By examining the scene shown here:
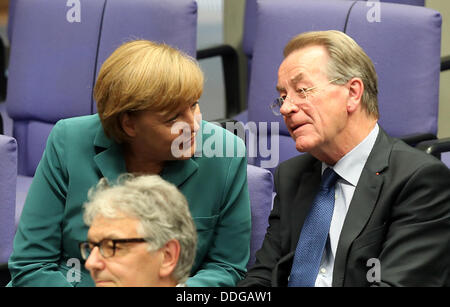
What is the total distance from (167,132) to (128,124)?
0.07 meters

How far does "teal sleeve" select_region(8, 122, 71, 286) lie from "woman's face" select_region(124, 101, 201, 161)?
150 mm

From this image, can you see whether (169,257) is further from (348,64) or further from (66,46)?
(66,46)

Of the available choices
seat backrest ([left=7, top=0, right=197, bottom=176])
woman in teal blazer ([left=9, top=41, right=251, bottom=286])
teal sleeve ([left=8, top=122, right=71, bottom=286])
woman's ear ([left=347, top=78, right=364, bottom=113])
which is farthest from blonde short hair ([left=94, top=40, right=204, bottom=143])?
seat backrest ([left=7, top=0, right=197, bottom=176])

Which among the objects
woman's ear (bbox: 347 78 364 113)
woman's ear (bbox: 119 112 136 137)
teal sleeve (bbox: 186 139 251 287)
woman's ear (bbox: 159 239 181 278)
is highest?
woman's ear (bbox: 347 78 364 113)

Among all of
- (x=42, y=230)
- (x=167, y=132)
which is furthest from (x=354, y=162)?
(x=42, y=230)

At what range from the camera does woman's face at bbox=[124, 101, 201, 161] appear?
137 centimetres

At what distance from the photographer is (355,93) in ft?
4.60

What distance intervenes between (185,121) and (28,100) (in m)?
0.89

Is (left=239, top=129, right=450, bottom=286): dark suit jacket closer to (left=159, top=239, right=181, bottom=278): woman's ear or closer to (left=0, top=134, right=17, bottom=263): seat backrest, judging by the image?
(left=159, top=239, right=181, bottom=278): woman's ear

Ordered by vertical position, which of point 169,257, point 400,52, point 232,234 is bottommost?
point 232,234

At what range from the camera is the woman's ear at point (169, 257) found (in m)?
1.08

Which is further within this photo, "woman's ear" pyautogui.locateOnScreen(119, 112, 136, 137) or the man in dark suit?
"woman's ear" pyautogui.locateOnScreen(119, 112, 136, 137)
